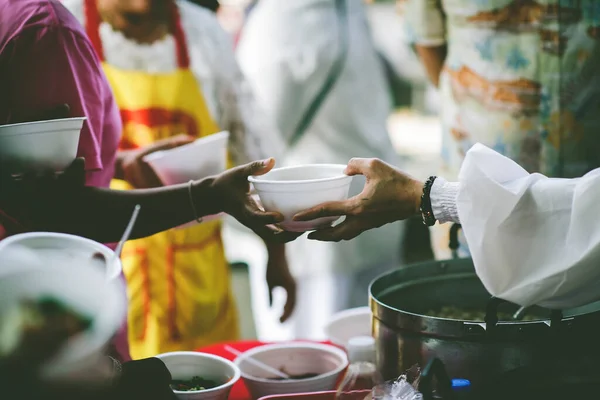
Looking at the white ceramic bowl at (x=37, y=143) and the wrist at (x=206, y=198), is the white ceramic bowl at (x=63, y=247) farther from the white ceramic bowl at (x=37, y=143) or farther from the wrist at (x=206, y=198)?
the wrist at (x=206, y=198)

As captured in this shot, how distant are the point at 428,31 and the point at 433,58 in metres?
0.17

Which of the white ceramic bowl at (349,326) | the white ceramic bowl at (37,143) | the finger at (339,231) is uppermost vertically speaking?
the white ceramic bowl at (37,143)

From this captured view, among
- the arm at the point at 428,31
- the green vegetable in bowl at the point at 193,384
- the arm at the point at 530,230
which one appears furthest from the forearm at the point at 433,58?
the green vegetable in bowl at the point at 193,384

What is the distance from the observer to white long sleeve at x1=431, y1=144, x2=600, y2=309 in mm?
1376

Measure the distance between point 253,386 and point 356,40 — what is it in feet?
8.33

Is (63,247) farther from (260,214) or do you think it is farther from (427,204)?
(427,204)

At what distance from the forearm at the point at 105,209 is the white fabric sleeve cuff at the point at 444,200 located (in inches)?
22.6

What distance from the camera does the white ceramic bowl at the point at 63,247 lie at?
112 cm

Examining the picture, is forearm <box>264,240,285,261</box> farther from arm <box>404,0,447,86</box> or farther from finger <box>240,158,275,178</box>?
arm <box>404,0,447,86</box>

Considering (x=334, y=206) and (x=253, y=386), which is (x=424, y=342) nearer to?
(x=334, y=206)

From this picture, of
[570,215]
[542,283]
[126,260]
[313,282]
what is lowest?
[313,282]

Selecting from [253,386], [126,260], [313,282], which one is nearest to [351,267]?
[313,282]

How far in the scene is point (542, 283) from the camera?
1381mm

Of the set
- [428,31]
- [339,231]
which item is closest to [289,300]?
[339,231]
